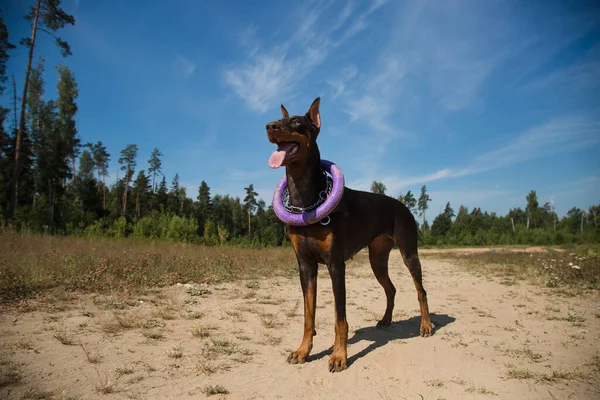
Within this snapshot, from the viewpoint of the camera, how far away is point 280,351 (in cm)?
383

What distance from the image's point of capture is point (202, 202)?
65188mm

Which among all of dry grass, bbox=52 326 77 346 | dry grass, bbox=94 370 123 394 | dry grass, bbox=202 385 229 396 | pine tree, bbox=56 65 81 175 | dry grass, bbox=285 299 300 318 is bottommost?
dry grass, bbox=285 299 300 318

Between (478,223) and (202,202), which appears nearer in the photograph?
(202,202)

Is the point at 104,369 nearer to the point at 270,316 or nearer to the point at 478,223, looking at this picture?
the point at 270,316

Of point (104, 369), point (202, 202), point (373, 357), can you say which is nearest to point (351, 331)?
point (373, 357)

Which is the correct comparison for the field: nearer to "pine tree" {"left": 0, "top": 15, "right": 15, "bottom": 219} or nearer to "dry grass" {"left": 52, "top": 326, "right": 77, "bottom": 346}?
"dry grass" {"left": 52, "top": 326, "right": 77, "bottom": 346}

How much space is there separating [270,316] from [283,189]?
2.36 meters

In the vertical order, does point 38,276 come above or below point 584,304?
above

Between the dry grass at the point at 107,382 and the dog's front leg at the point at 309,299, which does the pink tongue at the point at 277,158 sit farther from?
the dry grass at the point at 107,382

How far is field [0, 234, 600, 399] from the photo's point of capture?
9.20 feet

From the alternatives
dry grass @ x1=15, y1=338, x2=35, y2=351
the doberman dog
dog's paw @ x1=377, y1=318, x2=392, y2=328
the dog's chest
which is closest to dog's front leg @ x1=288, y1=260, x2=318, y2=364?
the doberman dog

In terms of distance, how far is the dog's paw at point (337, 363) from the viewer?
3.31 metres

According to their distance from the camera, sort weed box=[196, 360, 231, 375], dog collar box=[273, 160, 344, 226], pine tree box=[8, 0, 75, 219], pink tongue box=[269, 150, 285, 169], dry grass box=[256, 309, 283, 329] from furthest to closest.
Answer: pine tree box=[8, 0, 75, 219]
dry grass box=[256, 309, 283, 329]
dog collar box=[273, 160, 344, 226]
pink tongue box=[269, 150, 285, 169]
weed box=[196, 360, 231, 375]

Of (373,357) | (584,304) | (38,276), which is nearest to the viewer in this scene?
(373,357)
